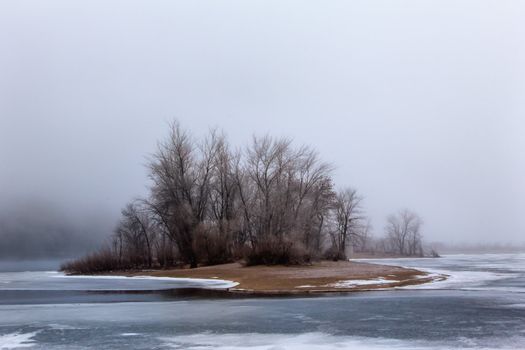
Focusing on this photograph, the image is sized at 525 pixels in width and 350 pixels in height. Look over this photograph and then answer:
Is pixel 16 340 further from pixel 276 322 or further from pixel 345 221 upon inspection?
pixel 345 221

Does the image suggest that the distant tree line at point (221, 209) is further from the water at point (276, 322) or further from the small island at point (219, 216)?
the water at point (276, 322)

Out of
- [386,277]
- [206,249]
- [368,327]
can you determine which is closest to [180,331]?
[368,327]

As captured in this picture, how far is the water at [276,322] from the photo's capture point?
13.0 metres

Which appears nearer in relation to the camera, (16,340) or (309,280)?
(16,340)

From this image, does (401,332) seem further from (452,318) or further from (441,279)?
(441,279)

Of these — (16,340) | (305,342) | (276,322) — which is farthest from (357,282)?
(16,340)

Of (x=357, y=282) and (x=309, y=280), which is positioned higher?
(x=309, y=280)

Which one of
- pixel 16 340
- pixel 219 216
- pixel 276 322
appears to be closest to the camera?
pixel 16 340

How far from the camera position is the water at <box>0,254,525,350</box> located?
13.0 m

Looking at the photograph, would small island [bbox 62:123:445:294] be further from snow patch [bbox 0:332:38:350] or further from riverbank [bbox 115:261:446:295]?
snow patch [bbox 0:332:38:350]

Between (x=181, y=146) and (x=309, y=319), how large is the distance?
45.7 meters

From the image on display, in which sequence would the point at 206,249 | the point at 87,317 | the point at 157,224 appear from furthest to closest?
the point at 157,224, the point at 206,249, the point at 87,317

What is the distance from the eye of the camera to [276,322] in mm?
16453

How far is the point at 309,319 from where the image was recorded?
1698cm
